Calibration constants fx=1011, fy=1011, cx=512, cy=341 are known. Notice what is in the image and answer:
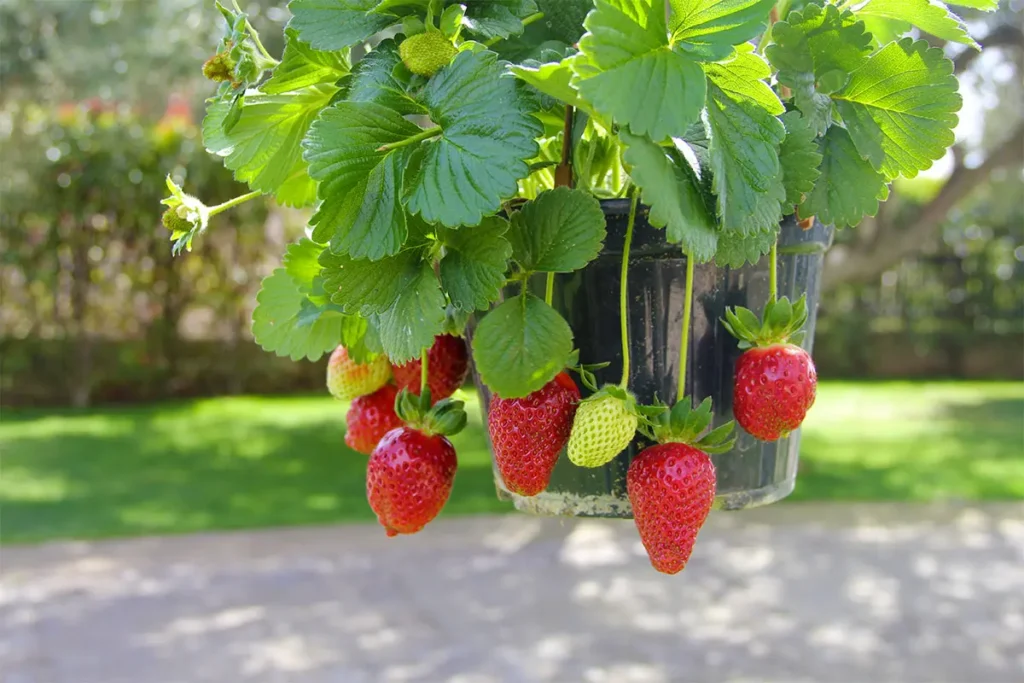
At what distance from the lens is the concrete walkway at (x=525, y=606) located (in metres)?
3.44

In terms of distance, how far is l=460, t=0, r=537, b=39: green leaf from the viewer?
0.65 m

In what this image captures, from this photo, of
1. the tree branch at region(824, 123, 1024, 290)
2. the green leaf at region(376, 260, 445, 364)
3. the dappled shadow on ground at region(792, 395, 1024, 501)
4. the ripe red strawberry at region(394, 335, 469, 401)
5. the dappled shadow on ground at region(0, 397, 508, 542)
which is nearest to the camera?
the green leaf at region(376, 260, 445, 364)

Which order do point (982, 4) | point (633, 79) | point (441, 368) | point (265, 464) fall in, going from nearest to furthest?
point (633, 79)
point (982, 4)
point (441, 368)
point (265, 464)

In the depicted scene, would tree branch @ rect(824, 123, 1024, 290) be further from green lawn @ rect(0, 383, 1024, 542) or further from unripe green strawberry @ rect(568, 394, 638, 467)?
unripe green strawberry @ rect(568, 394, 638, 467)

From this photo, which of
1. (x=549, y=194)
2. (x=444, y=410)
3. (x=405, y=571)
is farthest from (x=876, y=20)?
(x=405, y=571)

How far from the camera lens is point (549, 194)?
669 millimetres

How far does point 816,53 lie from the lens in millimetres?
704

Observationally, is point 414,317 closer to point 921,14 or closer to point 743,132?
point 743,132

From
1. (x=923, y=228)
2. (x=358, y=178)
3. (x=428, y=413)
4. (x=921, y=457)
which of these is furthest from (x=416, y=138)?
(x=921, y=457)

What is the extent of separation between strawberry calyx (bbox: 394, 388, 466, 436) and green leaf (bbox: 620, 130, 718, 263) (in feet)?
0.88

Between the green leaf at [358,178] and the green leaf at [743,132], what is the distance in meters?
0.20

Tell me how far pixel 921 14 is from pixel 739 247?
24 cm

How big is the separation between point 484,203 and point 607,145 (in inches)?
9.2

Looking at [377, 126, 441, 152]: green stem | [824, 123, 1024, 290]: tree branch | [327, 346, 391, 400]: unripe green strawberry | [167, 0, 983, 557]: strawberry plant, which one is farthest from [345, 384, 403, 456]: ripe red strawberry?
[824, 123, 1024, 290]: tree branch
